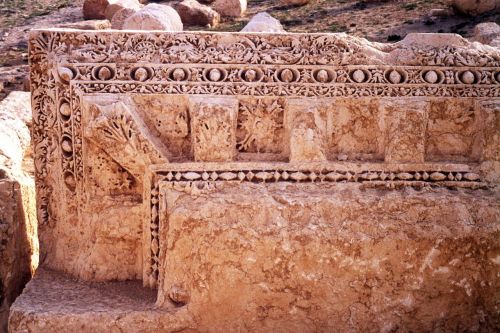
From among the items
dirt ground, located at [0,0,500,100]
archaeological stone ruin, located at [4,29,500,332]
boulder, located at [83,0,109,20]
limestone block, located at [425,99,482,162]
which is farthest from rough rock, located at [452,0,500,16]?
limestone block, located at [425,99,482,162]

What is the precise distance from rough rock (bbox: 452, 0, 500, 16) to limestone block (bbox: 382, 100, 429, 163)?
10308 mm

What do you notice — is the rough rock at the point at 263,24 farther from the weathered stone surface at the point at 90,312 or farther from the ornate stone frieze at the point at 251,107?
the weathered stone surface at the point at 90,312

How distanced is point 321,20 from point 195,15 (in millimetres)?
2964

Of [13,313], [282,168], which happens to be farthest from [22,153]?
[282,168]

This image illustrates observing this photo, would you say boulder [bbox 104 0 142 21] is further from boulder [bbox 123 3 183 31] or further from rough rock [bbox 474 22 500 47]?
rough rock [bbox 474 22 500 47]

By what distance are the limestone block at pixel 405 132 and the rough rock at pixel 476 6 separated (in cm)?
1031

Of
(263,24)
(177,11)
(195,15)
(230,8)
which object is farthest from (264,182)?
(230,8)

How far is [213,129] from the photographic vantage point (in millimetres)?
3752

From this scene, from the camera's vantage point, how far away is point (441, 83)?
12.6 feet

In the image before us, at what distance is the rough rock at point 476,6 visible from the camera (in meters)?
13.0

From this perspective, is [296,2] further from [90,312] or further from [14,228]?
[90,312]

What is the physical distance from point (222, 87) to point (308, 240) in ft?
3.52

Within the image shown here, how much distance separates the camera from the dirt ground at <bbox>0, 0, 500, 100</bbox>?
1245 cm

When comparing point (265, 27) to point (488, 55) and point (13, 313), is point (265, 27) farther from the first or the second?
point (13, 313)
